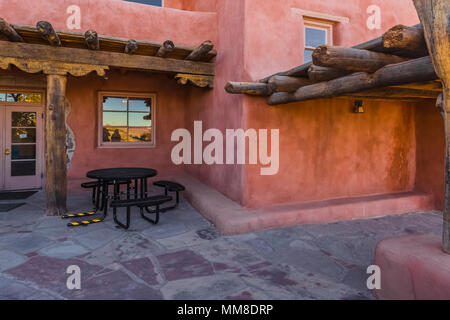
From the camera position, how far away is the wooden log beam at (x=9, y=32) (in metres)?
3.91

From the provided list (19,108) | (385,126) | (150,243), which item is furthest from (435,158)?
(19,108)

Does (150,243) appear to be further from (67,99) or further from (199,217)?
(67,99)

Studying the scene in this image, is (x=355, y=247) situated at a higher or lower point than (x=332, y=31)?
lower

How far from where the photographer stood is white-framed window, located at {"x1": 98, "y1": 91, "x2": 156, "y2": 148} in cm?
737

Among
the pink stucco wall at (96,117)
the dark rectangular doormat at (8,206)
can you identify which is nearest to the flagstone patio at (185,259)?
the dark rectangular doormat at (8,206)

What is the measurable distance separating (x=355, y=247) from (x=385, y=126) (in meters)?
3.34

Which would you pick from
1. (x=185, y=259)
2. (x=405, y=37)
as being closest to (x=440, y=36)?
(x=405, y=37)

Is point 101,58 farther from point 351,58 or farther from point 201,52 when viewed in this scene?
point 351,58

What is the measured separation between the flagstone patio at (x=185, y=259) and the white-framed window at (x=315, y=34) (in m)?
3.35

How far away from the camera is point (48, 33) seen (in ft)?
13.5

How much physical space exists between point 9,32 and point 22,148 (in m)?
3.77

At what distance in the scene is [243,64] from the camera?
195 inches

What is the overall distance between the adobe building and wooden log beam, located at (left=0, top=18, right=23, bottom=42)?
1.0 inches

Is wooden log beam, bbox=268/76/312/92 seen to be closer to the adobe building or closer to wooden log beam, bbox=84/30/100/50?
the adobe building
